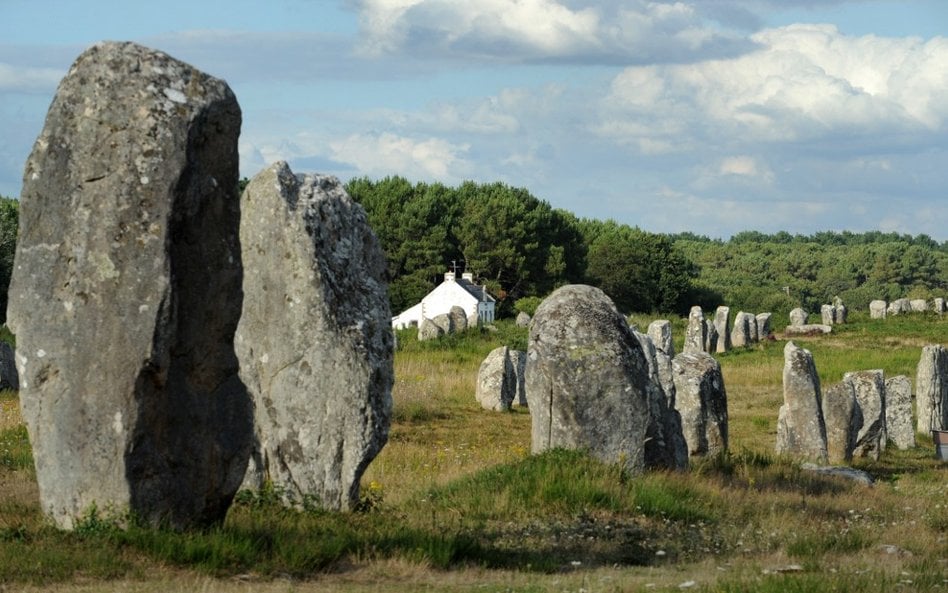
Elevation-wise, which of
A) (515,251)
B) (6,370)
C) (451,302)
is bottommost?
(6,370)

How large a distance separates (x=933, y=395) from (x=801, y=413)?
731cm

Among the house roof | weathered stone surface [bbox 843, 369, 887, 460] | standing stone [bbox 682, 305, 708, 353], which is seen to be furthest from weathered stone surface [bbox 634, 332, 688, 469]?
the house roof

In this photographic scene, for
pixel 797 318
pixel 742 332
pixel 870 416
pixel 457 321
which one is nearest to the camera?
pixel 870 416

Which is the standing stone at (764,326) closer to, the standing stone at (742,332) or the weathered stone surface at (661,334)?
the standing stone at (742,332)

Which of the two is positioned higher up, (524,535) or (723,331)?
(723,331)

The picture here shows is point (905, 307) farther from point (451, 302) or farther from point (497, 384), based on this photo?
point (497, 384)

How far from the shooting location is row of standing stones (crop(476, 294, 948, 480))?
54.3 feet

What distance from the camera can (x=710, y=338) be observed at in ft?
170

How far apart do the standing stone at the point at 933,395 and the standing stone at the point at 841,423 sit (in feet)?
19.2

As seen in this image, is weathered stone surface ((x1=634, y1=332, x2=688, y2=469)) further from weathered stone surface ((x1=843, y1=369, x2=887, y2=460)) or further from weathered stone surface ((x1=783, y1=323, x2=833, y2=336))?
weathered stone surface ((x1=783, y1=323, x2=833, y2=336))

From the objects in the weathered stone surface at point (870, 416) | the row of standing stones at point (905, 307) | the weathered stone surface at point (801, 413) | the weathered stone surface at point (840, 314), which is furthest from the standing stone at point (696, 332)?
the weathered stone surface at point (801, 413)

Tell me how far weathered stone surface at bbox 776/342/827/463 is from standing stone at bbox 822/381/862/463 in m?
0.67

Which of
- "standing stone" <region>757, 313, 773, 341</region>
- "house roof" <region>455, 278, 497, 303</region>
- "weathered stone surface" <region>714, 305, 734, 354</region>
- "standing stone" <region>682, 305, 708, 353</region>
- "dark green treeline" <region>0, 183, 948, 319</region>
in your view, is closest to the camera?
"standing stone" <region>682, 305, 708, 353</region>

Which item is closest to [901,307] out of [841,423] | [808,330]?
[808,330]
